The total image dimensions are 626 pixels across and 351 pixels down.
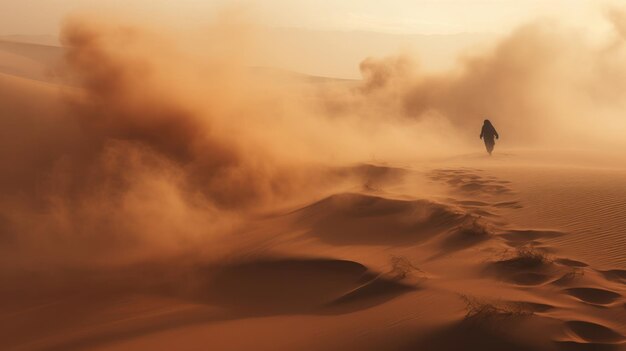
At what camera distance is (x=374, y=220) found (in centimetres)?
780

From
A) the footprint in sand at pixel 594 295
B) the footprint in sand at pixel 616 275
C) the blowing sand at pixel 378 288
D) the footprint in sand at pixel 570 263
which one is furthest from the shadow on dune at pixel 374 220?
the footprint in sand at pixel 594 295

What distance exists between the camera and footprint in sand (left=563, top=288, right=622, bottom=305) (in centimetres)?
442

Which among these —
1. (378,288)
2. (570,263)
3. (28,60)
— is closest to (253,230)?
(378,288)

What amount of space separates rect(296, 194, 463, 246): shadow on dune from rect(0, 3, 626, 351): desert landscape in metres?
0.04

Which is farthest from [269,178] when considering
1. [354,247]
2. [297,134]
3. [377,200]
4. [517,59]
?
[517,59]

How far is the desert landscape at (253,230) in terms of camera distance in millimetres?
4414

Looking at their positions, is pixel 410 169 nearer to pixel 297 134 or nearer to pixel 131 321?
pixel 297 134

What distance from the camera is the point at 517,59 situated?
26719 mm

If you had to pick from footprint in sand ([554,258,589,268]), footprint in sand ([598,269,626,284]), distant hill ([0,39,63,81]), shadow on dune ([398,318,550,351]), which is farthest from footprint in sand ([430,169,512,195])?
distant hill ([0,39,63,81])

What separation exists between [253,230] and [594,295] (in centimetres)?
518

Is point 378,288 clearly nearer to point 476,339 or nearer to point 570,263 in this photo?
point 476,339

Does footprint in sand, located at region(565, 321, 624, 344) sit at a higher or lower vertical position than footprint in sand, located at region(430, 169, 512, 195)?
lower

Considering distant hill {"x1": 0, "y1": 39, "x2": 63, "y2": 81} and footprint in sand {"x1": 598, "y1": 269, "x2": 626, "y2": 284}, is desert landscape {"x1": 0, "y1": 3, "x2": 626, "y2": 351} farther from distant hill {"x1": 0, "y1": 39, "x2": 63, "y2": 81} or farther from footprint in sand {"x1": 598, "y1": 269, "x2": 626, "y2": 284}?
distant hill {"x1": 0, "y1": 39, "x2": 63, "y2": 81}

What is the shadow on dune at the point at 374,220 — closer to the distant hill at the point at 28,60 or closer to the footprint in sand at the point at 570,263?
the footprint in sand at the point at 570,263
